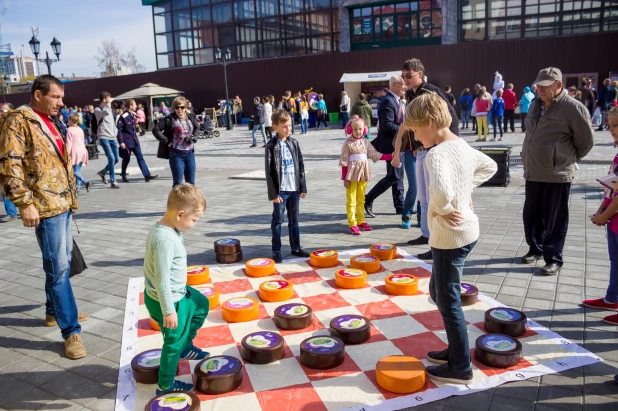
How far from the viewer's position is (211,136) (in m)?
22.2

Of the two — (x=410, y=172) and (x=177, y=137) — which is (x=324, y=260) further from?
(x=177, y=137)

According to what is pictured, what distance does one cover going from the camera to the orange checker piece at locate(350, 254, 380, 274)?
4.65 meters

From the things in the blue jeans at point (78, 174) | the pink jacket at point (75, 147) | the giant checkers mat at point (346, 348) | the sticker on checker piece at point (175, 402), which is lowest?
the giant checkers mat at point (346, 348)

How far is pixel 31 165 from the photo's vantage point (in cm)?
327

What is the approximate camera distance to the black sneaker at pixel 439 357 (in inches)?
118

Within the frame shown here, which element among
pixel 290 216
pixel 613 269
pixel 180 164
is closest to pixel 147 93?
pixel 180 164

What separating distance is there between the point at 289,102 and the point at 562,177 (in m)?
17.0

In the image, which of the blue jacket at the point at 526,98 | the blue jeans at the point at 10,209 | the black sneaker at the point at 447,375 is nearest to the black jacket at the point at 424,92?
the black sneaker at the point at 447,375

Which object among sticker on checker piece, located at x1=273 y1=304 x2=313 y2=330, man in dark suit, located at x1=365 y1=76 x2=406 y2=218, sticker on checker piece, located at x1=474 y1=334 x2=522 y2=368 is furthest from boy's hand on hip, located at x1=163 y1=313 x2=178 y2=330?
man in dark suit, located at x1=365 y1=76 x2=406 y2=218

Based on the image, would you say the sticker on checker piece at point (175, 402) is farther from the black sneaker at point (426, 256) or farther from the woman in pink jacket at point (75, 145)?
the woman in pink jacket at point (75, 145)

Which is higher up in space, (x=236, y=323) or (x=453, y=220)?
(x=453, y=220)

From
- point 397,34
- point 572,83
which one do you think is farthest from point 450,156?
point 397,34

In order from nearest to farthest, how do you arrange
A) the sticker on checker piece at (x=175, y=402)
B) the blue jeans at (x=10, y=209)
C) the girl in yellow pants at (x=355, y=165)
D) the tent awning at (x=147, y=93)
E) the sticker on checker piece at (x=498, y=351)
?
the sticker on checker piece at (x=175, y=402) < the sticker on checker piece at (x=498, y=351) < the girl in yellow pants at (x=355, y=165) < the blue jeans at (x=10, y=209) < the tent awning at (x=147, y=93)

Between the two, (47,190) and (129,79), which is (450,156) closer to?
(47,190)
